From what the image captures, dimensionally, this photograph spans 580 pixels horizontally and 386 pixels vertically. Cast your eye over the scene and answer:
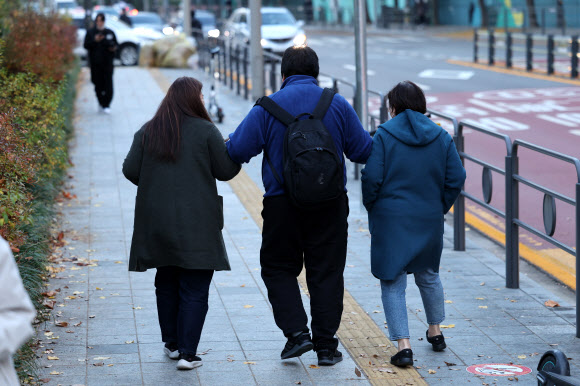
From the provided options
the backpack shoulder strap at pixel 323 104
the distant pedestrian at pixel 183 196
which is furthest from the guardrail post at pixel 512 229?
the distant pedestrian at pixel 183 196

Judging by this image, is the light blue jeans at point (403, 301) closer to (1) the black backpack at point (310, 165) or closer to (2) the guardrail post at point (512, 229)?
(1) the black backpack at point (310, 165)

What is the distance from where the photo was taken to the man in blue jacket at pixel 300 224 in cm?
507

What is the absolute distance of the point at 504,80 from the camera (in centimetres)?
2302

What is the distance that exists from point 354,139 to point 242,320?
1.54 metres

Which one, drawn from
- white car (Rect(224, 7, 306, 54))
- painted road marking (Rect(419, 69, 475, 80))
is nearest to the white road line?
painted road marking (Rect(419, 69, 475, 80))

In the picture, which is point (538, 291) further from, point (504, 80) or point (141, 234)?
point (504, 80)


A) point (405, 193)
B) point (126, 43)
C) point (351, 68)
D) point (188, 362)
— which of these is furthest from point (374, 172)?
point (126, 43)

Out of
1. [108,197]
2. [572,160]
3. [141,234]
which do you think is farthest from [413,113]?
[108,197]

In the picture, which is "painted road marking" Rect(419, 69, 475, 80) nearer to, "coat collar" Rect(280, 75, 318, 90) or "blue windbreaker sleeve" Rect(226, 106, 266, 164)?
"coat collar" Rect(280, 75, 318, 90)

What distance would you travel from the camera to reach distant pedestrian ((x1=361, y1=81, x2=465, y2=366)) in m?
5.16

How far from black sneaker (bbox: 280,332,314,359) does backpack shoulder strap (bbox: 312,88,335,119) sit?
1.15 meters

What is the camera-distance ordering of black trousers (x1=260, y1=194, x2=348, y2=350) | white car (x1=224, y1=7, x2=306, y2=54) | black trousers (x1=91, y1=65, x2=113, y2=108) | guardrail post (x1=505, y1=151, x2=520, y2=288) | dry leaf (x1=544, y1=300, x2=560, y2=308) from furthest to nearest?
white car (x1=224, y1=7, x2=306, y2=54) → black trousers (x1=91, y1=65, x2=113, y2=108) → guardrail post (x1=505, y1=151, x2=520, y2=288) → dry leaf (x1=544, y1=300, x2=560, y2=308) → black trousers (x1=260, y1=194, x2=348, y2=350)

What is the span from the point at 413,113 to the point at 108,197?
221 inches

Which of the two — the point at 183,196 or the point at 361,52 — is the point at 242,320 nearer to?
the point at 183,196
